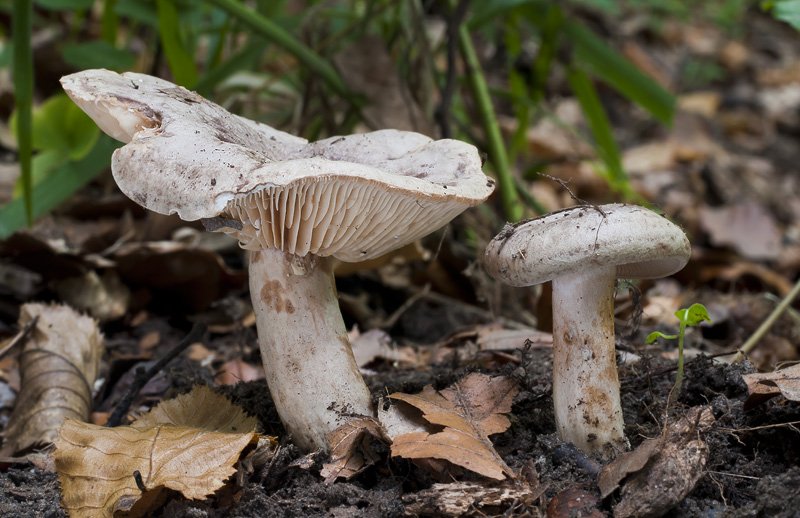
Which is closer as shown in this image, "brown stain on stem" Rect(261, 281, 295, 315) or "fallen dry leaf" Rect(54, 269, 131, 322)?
"brown stain on stem" Rect(261, 281, 295, 315)

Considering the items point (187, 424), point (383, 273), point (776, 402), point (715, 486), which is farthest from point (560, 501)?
point (383, 273)

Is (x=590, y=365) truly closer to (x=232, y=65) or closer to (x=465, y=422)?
(x=465, y=422)

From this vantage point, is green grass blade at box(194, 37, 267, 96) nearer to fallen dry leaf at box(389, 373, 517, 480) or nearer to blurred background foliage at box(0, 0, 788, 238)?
blurred background foliage at box(0, 0, 788, 238)

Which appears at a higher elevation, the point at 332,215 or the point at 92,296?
the point at 332,215

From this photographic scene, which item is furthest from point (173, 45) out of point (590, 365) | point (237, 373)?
point (590, 365)

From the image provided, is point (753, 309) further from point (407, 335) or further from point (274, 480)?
point (274, 480)

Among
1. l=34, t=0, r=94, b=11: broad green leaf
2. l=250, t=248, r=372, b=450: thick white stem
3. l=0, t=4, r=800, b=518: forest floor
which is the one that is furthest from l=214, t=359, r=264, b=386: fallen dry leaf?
l=34, t=0, r=94, b=11: broad green leaf
